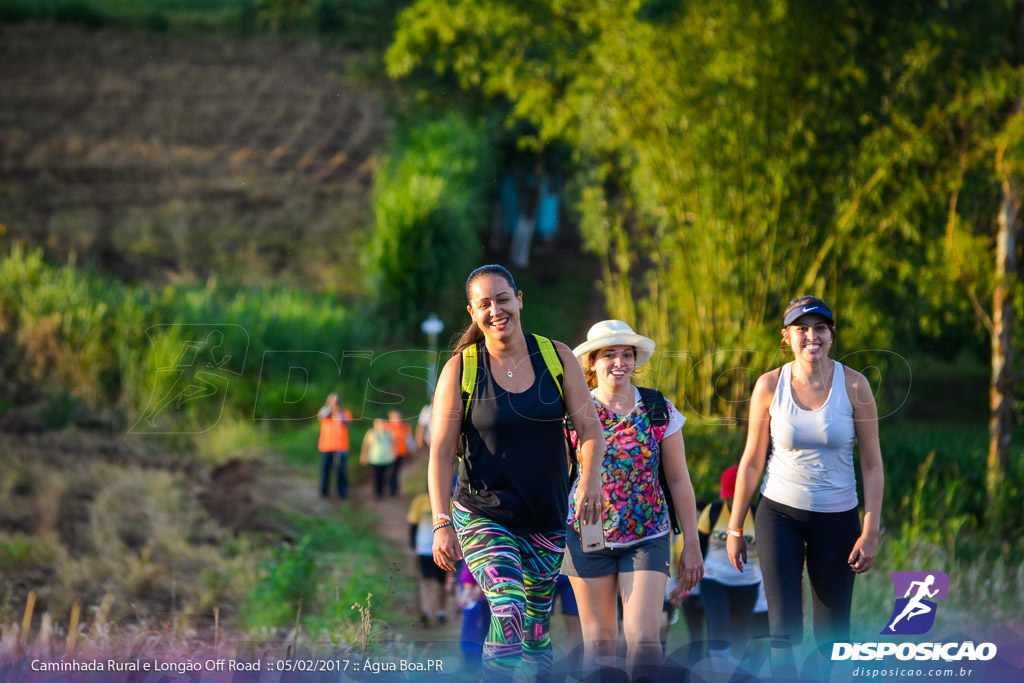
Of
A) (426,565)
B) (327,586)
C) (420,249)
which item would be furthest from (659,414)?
(420,249)

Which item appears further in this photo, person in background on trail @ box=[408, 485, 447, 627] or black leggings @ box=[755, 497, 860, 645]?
person in background on trail @ box=[408, 485, 447, 627]

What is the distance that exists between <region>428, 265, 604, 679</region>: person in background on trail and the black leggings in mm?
853

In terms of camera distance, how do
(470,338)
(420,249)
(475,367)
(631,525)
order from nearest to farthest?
(475,367) → (470,338) → (631,525) → (420,249)

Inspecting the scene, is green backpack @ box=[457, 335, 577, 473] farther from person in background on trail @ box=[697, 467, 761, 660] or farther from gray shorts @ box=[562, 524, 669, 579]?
person in background on trail @ box=[697, 467, 761, 660]

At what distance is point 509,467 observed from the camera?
10.2ft

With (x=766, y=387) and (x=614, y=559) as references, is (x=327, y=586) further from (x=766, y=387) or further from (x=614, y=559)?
(x=766, y=387)

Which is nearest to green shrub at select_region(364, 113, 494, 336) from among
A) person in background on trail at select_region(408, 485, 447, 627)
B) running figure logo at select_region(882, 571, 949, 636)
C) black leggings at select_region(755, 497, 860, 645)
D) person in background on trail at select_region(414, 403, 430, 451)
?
person in background on trail at select_region(414, 403, 430, 451)

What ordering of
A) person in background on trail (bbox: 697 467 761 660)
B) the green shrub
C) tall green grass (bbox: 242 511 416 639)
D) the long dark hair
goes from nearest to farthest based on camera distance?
the long dark hair → person in background on trail (bbox: 697 467 761 660) → tall green grass (bbox: 242 511 416 639) → the green shrub

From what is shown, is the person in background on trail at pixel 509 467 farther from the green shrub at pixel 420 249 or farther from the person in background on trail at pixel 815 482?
the green shrub at pixel 420 249

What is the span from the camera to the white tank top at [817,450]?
11.7ft

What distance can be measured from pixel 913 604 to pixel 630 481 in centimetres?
157

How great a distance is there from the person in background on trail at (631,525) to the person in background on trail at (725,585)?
3.56 ft

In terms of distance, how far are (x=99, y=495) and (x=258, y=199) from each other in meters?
18.9

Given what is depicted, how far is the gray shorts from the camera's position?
11.5 ft
